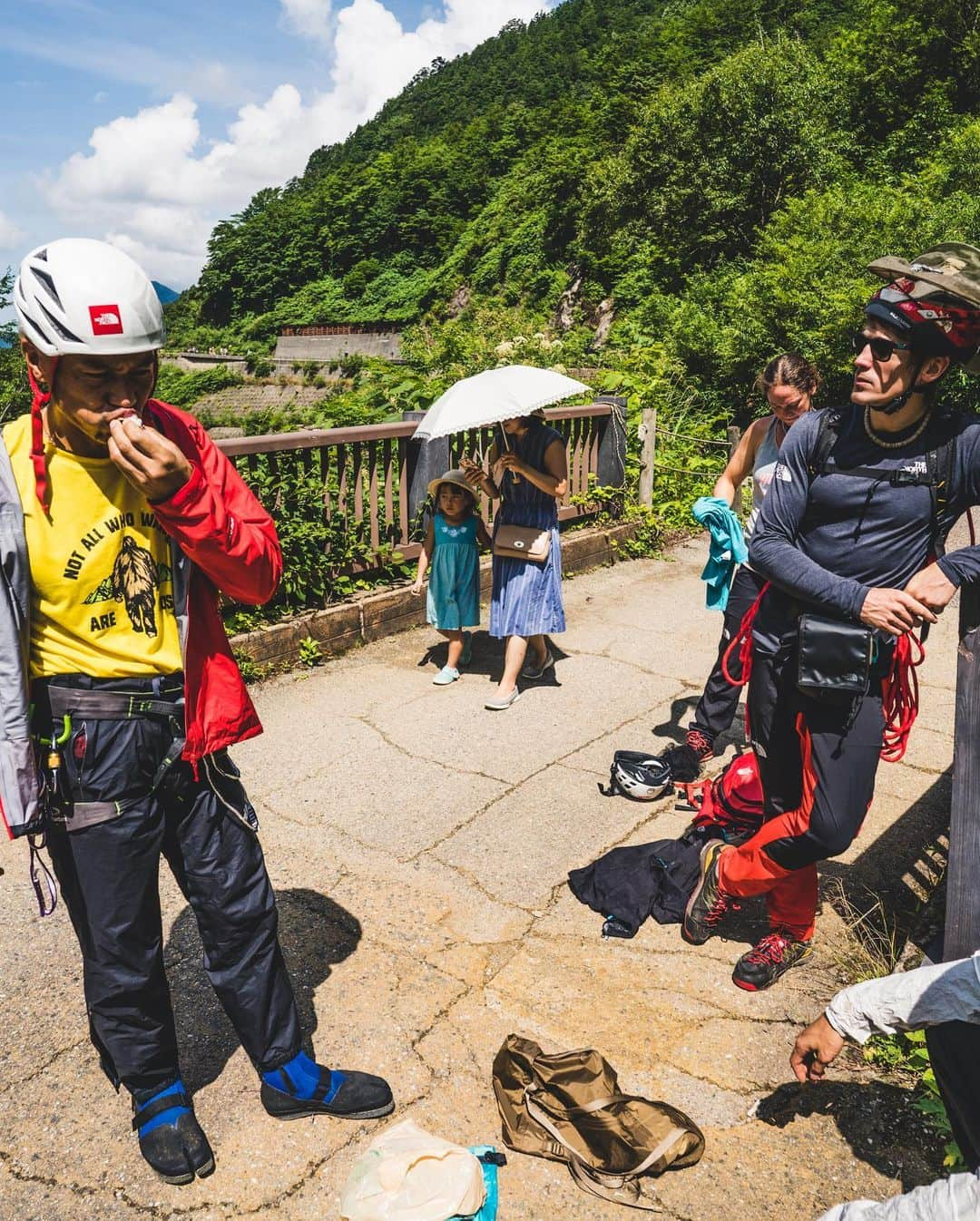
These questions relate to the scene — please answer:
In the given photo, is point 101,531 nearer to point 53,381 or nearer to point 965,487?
Answer: point 53,381

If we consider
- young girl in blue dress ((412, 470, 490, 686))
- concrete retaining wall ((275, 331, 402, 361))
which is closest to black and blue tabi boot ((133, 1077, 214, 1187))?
young girl in blue dress ((412, 470, 490, 686))

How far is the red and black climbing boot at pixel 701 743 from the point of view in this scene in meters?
4.58

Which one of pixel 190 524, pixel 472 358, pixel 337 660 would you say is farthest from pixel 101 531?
pixel 472 358

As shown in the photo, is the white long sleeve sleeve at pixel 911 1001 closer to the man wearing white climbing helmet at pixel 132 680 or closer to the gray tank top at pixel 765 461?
the man wearing white climbing helmet at pixel 132 680

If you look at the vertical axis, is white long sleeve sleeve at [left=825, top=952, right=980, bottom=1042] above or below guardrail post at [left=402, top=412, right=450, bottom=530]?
below

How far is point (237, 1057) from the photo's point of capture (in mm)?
2736

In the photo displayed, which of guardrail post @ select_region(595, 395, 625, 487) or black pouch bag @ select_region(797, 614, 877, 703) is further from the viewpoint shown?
guardrail post @ select_region(595, 395, 625, 487)

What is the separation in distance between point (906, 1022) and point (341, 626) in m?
4.94

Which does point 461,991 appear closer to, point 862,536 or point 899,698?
point 899,698

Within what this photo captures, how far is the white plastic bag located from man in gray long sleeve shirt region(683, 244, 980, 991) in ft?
4.18

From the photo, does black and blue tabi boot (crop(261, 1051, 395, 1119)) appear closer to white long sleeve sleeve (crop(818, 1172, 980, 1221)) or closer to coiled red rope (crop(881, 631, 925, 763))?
white long sleeve sleeve (crop(818, 1172, 980, 1221))

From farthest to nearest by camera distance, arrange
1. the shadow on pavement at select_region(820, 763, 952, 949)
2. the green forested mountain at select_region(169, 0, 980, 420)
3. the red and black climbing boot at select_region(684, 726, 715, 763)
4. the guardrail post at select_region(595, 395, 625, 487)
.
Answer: the green forested mountain at select_region(169, 0, 980, 420) → the guardrail post at select_region(595, 395, 625, 487) → the red and black climbing boot at select_region(684, 726, 715, 763) → the shadow on pavement at select_region(820, 763, 952, 949)

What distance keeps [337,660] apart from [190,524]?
4.26m

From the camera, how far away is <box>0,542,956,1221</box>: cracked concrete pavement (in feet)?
7.61
